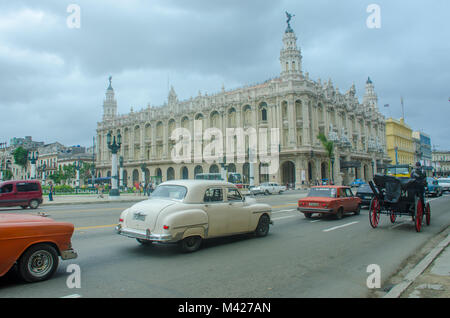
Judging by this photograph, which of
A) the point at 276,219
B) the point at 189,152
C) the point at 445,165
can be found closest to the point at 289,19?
the point at 189,152

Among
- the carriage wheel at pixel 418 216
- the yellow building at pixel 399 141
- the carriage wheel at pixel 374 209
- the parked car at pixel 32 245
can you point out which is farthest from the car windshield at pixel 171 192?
the yellow building at pixel 399 141

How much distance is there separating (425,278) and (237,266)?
3.30m

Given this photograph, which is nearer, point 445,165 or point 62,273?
point 62,273

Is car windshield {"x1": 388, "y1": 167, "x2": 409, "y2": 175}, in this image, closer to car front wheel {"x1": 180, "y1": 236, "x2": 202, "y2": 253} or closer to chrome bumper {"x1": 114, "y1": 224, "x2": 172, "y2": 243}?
car front wheel {"x1": 180, "y1": 236, "x2": 202, "y2": 253}

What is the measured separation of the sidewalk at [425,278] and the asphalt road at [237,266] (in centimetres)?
30

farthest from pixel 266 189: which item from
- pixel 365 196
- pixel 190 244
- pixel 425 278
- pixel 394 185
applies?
pixel 425 278

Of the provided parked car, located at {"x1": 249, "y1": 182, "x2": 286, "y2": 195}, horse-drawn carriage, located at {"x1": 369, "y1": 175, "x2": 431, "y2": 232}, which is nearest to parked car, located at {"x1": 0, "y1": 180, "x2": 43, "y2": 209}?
horse-drawn carriage, located at {"x1": 369, "y1": 175, "x2": 431, "y2": 232}

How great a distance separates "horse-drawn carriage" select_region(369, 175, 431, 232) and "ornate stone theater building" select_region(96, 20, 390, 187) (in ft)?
93.9

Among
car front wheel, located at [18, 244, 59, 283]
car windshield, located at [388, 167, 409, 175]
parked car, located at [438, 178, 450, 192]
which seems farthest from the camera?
parked car, located at [438, 178, 450, 192]

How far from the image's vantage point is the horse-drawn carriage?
1011 cm

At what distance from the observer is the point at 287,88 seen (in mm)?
50688

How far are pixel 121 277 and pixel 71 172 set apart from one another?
270ft

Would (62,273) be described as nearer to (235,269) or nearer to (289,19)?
(235,269)
